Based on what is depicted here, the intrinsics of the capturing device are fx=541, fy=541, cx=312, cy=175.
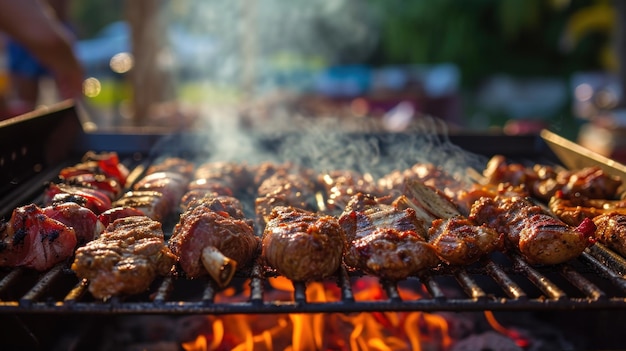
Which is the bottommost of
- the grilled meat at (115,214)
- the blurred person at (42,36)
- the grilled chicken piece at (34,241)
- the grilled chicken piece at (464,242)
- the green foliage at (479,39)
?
the green foliage at (479,39)

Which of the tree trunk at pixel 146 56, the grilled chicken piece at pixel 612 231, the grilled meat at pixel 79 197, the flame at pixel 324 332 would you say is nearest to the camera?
the grilled chicken piece at pixel 612 231

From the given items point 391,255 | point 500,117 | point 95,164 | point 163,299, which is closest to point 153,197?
point 95,164

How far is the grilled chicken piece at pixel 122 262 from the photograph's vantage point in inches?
90.0

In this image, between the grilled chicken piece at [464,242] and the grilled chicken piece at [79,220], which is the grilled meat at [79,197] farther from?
the grilled chicken piece at [464,242]

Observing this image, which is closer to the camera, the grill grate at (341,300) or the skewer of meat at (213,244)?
the grill grate at (341,300)

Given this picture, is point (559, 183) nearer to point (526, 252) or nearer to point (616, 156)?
point (526, 252)

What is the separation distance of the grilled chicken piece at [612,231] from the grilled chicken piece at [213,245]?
185cm

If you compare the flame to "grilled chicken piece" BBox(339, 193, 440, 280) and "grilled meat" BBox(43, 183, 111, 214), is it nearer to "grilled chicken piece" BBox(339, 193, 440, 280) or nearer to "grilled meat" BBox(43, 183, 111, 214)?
"grilled chicken piece" BBox(339, 193, 440, 280)

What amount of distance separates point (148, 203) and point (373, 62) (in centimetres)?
2101

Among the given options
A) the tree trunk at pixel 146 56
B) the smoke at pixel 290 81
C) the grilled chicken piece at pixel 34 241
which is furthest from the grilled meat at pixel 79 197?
the tree trunk at pixel 146 56

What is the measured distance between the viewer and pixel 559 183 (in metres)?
3.84

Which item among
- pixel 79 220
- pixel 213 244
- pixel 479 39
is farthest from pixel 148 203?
pixel 479 39

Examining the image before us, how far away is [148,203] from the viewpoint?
10.9 feet

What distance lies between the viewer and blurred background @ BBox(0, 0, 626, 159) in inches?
390
